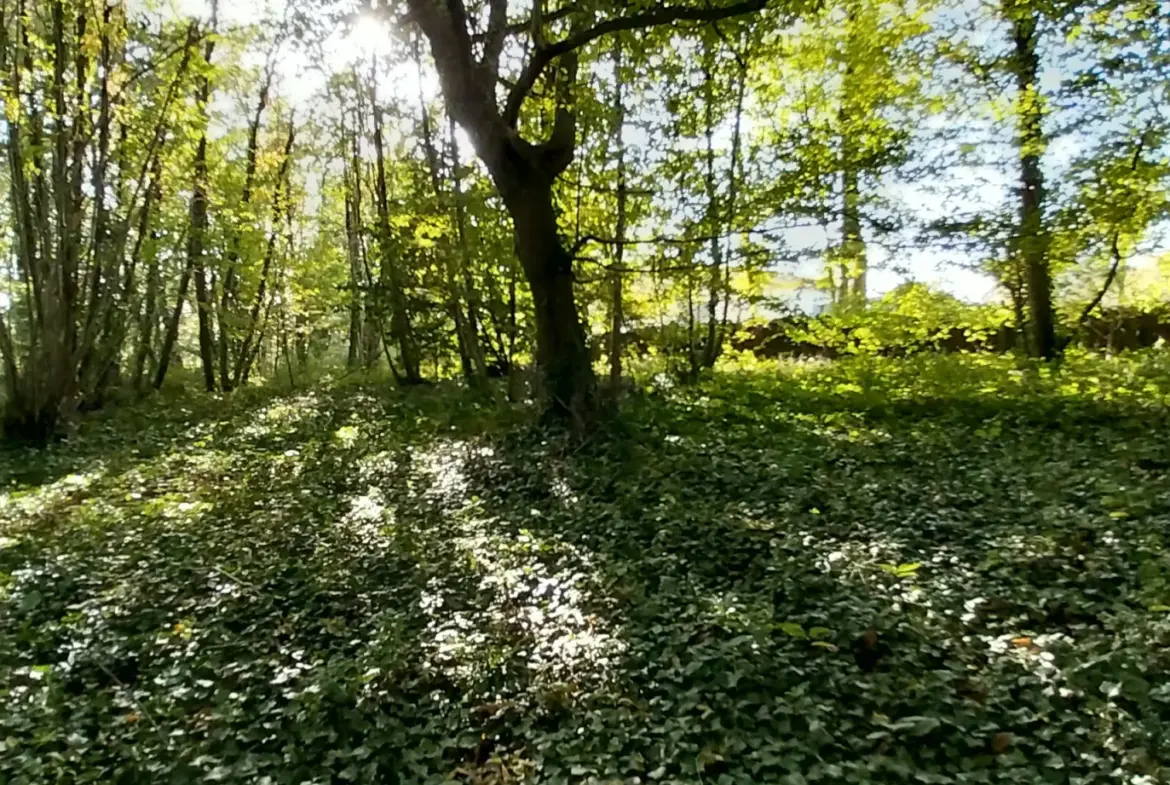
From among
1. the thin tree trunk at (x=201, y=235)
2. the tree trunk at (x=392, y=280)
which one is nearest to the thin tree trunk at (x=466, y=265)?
the tree trunk at (x=392, y=280)

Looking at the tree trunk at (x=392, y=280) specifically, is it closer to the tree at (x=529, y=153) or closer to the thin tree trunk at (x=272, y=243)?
the thin tree trunk at (x=272, y=243)

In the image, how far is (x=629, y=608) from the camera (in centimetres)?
448

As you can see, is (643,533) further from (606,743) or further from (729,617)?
(606,743)

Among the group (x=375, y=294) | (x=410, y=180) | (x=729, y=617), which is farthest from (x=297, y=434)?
(x=729, y=617)

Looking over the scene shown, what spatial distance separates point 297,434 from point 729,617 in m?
8.07

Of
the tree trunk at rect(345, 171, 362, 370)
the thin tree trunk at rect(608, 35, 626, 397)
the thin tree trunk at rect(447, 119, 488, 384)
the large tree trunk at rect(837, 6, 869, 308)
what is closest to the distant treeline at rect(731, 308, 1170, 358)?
the large tree trunk at rect(837, 6, 869, 308)

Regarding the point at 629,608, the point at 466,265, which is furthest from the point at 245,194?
the point at 629,608

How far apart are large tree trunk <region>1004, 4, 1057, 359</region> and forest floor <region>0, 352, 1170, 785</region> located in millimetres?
2044

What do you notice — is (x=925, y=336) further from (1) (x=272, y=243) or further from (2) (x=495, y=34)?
(1) (x=272, y=243)

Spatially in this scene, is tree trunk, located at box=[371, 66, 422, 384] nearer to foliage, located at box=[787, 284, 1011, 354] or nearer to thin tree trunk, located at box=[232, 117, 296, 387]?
thin tree trunk, located at box=[232, 117, 296, 387]

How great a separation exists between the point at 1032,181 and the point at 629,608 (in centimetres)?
916

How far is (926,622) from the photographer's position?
3.96 metres

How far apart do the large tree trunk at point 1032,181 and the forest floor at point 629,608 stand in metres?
2.04

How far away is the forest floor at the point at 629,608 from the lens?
3240mm
